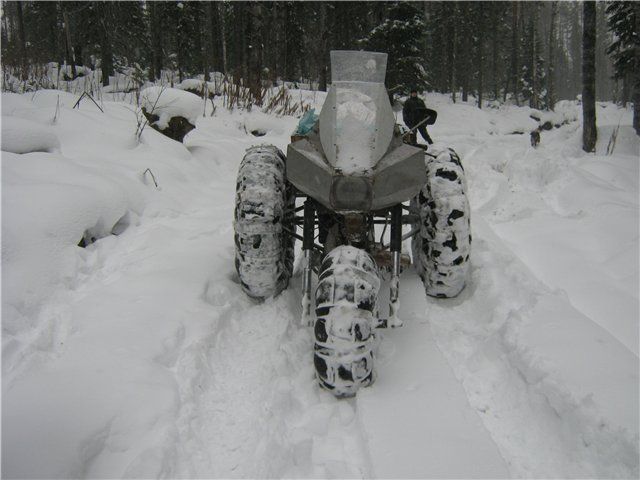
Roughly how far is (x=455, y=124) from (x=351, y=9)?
10.7 m

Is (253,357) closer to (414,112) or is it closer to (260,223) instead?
(260,223)

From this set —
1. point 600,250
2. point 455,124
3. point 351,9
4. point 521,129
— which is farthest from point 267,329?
point 351,9

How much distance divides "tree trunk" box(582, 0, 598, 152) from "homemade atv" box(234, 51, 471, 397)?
499 inches

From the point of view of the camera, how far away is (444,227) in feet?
10.4

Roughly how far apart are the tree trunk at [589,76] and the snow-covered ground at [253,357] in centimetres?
1039

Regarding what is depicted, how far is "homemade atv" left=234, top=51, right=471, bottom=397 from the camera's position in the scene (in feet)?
7.52

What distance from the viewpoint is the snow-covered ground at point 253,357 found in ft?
6.36

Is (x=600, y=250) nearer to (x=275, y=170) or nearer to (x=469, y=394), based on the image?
(x=469, y=394)

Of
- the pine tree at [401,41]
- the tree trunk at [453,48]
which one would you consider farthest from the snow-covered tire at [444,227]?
the tree trunk at [453,48]

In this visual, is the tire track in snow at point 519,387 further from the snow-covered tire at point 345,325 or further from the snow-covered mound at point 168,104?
the snow-covered mound at point 168,104

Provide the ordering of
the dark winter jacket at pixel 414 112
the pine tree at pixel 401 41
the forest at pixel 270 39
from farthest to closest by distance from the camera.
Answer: the pine tree at pixel 401 41 → the forest at pixel 270 39 → the dark winter jacket at pixel 414 112

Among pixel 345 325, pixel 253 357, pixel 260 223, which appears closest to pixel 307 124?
pixel 260 223

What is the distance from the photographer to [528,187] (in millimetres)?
8258

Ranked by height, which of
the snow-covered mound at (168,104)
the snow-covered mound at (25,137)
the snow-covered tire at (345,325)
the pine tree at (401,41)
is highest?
the pine tree at (401,41)
